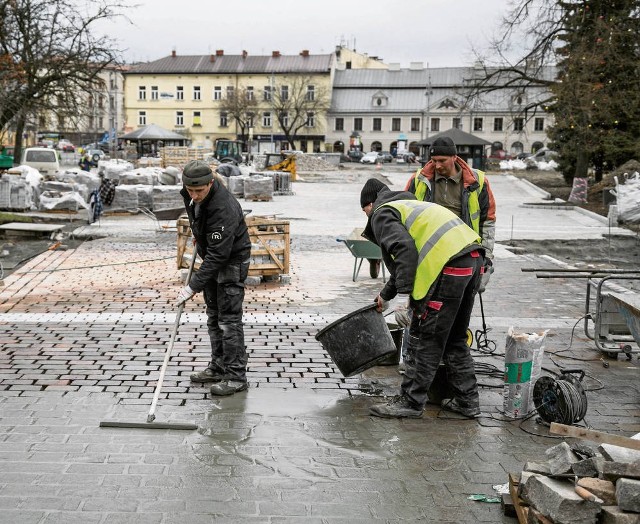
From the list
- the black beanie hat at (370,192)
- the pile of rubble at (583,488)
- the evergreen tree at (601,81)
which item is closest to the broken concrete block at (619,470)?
the pile of rubble at (583,488)

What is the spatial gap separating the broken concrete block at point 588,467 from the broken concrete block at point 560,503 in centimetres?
7

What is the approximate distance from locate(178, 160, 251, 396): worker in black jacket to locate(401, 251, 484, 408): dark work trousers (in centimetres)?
133

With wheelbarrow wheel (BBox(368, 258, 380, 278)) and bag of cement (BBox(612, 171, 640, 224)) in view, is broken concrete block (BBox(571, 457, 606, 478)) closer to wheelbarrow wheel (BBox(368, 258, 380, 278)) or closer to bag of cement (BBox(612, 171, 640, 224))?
wheelbarrow wheel (BBox(368, 258, 380, 278))

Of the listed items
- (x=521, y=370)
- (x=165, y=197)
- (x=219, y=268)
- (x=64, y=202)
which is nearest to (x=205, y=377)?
(x=219, y=268)

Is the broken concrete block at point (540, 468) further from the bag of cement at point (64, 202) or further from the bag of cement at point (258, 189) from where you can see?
the bag of cement at point (258, 189)

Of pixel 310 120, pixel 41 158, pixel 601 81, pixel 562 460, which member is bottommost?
pixel 562 460

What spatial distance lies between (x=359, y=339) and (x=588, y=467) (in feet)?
7.71

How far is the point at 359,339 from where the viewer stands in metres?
5.84

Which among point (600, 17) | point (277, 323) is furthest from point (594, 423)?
point (600, 17)

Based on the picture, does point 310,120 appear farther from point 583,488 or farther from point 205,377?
point 583,488

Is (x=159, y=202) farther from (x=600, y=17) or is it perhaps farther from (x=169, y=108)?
(x=169, y=108)

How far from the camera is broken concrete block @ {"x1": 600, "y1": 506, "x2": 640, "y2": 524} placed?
3.37 meters

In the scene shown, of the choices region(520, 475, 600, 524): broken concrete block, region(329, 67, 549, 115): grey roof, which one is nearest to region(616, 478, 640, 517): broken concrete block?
region(520, 475, 600, 524): broken concrete block

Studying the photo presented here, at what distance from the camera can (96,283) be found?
35.0 feet
